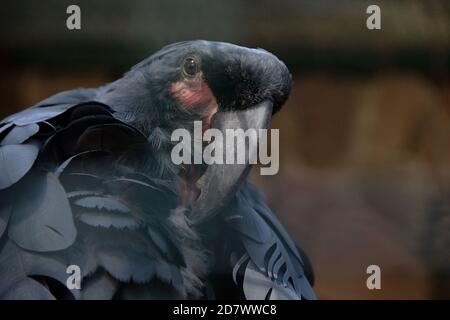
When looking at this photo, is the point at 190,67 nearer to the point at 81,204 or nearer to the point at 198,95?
the point at 198,95

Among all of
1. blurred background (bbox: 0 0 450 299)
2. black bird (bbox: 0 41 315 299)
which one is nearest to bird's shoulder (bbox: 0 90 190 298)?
black bird (bbox: 0 41 315 299)

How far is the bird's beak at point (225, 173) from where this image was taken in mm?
932

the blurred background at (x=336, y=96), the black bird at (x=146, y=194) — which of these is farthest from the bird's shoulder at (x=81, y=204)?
the blurred background at (x=336, y=96)

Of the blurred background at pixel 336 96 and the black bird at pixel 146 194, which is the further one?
the blurred background at pixel 336 96

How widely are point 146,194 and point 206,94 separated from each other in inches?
5.4

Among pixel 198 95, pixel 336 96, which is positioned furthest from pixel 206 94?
pixel 336 96

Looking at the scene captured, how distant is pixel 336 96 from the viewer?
1.18 m

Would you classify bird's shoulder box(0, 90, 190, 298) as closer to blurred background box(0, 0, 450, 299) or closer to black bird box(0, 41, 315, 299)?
black bird box(0, 41, 315, 299)

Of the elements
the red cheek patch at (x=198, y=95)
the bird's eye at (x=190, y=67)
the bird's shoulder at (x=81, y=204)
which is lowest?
the bird's shoulder at (x=81, y=204)

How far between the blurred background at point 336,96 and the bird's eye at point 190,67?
0.16 ft

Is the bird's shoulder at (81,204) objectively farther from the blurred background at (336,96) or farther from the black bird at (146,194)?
the blurred background at (336,96)

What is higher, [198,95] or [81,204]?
[198,95]

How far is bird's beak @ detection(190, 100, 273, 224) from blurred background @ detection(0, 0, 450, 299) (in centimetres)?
9

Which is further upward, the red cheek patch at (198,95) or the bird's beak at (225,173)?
the red cheek patch at (198,95)
